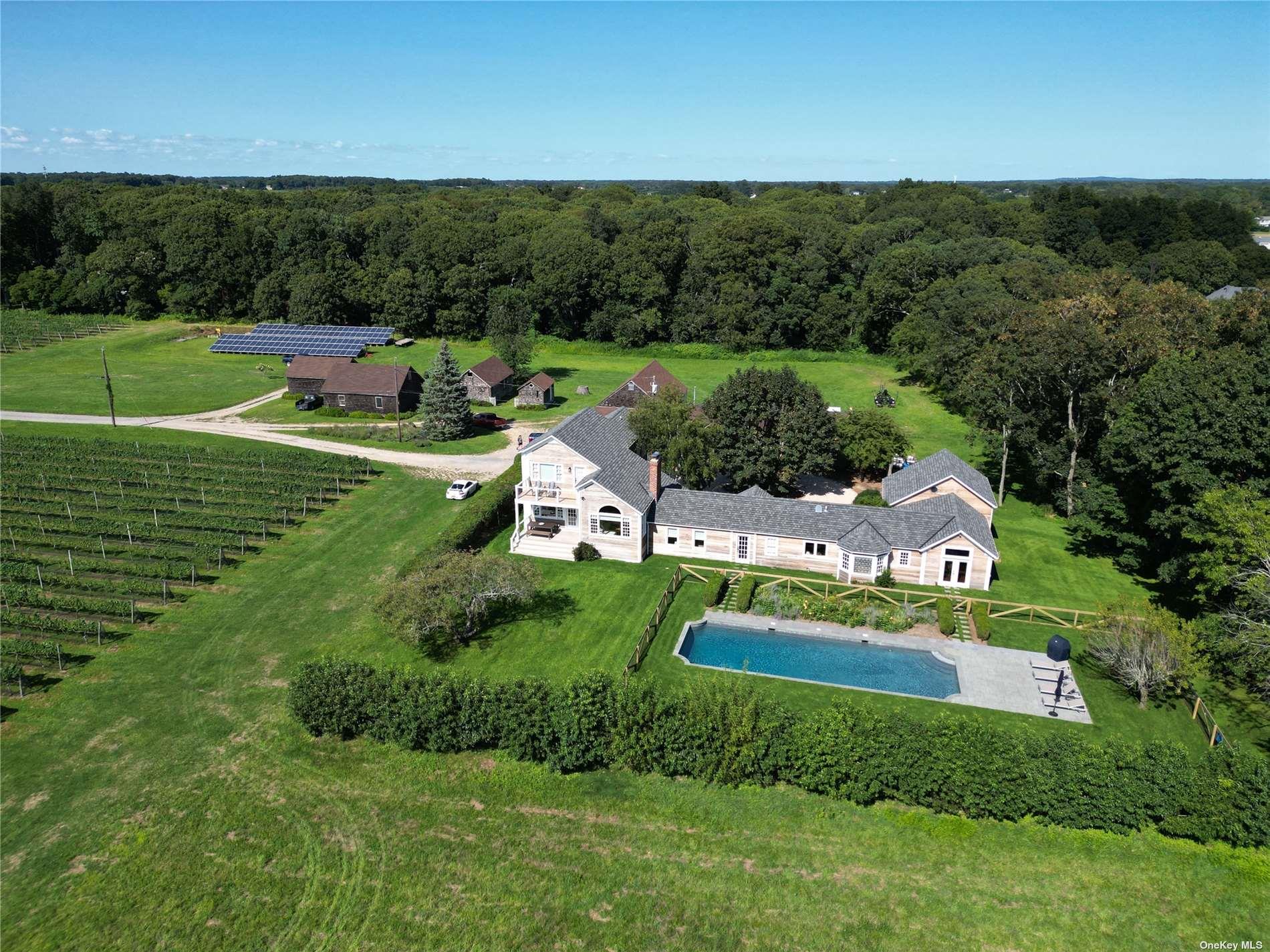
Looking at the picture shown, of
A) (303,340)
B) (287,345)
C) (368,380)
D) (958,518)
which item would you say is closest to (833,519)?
(958,518)

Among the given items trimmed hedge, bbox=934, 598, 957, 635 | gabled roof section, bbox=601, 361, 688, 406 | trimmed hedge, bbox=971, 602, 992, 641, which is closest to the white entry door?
trimmed hedge, bbox=971, 602, 992, 641

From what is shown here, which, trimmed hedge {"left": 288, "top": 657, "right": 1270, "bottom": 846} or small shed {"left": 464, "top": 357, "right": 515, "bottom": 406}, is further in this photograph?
small shed {"left": 464, "top": 357, "right": 515, "bottom": 406}

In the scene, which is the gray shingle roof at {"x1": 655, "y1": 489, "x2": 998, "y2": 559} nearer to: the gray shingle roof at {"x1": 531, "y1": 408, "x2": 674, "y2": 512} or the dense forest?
the gray shingle roof at {"x1": 531, "y1": 408, "x2": 674, "y2": 512}

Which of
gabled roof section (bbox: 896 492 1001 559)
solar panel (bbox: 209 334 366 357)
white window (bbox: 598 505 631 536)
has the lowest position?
white window (bbox: 598 505 631 536)

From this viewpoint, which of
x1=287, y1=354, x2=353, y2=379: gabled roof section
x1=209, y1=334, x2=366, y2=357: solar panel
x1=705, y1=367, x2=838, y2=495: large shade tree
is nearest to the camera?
x1=705, y1=367, x2=838, y2=495: large shade tree

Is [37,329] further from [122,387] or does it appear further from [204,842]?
[204,842]

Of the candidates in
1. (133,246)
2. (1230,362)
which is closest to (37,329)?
(133,246)
